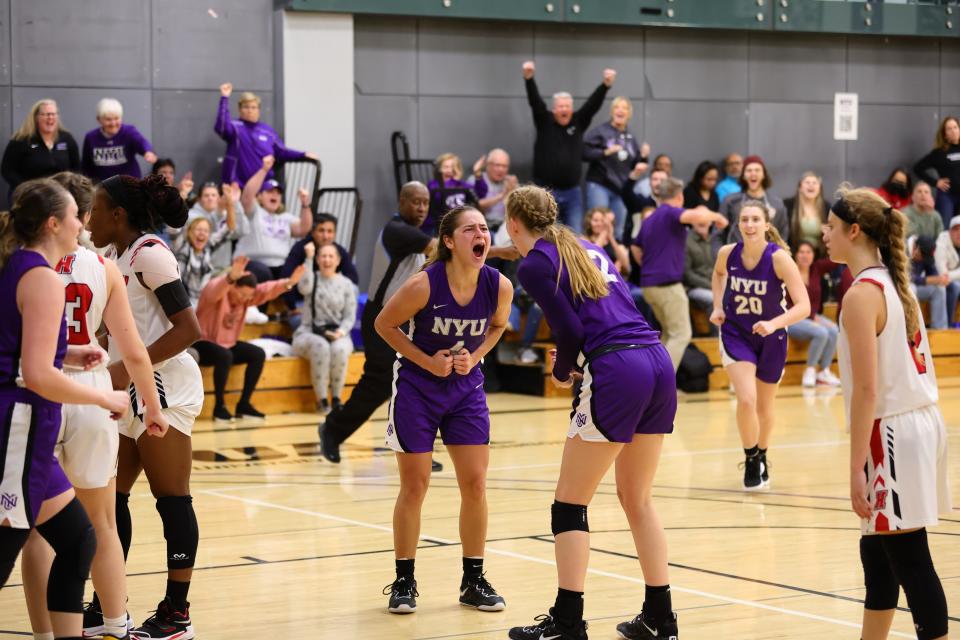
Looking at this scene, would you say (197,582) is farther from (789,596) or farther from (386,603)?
(789,596)

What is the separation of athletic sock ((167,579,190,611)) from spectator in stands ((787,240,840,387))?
9876mm

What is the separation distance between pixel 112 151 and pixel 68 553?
9.70 m

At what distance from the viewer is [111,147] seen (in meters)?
13.0

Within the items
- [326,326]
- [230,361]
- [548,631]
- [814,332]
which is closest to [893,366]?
[548,631]

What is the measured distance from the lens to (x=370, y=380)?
844 cm

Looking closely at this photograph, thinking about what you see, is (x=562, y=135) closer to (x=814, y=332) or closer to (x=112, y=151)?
(x=814, y=332)

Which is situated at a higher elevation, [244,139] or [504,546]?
[244,139]

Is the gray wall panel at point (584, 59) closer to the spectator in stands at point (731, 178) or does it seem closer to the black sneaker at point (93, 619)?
the spectator in stands at point (731, 178)

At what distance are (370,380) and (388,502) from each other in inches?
34.7

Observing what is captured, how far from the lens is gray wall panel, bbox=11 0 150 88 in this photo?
536 inches

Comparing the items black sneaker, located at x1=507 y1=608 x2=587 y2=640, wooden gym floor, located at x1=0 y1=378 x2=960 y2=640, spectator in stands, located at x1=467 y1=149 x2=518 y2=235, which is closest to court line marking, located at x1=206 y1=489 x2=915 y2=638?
wooden gym floor, located at x1=0 y1=378 x2=960 y2=640

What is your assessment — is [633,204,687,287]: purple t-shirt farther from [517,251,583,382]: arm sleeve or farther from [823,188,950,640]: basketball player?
[823,188,950,640]: basketball player

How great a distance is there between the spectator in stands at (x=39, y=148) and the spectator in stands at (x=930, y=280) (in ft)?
29.7

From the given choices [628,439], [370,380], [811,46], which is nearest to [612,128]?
[811,46]
